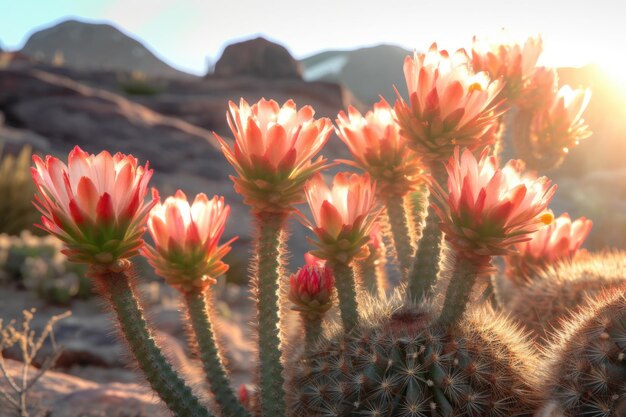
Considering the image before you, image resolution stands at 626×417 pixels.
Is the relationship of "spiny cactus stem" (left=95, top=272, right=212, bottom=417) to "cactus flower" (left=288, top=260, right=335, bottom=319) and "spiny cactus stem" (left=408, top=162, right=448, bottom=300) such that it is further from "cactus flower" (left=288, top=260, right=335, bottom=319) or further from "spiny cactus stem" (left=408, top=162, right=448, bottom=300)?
"spiny cactus stem" (left=408, top=162, right=448, bottom=300)

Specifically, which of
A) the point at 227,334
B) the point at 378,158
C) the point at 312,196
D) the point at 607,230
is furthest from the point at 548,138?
the point at 607,230

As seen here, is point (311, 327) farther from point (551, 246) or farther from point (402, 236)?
point (551, 246)

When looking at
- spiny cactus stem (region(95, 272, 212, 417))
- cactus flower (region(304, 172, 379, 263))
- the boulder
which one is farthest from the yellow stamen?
the boulder

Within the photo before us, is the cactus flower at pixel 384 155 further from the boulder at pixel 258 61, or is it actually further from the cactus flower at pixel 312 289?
the boulder at pixel 258 61

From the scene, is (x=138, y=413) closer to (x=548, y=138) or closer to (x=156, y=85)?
(x=548, y=138)

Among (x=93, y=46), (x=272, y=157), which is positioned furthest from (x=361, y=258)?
(x=93, y=46)

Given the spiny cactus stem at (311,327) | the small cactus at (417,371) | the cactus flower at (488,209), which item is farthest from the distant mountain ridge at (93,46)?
the cactus flower at (488,209)
